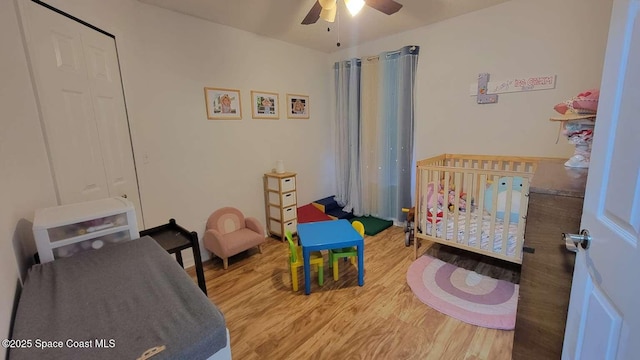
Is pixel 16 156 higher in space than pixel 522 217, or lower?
higher

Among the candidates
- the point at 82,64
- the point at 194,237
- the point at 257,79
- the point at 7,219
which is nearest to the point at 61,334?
the point at 7,219

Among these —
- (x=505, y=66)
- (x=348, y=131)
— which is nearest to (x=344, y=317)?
(x=348, y=131)

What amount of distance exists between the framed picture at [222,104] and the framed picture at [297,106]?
0.71 meters

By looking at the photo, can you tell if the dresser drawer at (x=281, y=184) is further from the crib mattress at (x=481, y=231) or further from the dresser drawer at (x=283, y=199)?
the crib mattress at (x=481, y=231)

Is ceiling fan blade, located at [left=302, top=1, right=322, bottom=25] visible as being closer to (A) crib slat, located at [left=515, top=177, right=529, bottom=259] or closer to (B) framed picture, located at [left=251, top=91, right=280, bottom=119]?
(B) framed picture, located at [left=251, top=91, right=280, bottom=119]

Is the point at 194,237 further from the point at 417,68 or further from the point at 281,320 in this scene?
the point at 417,68

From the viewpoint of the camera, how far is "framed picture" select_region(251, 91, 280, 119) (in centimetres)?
305

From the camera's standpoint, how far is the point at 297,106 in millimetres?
3518

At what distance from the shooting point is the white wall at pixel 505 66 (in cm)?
220

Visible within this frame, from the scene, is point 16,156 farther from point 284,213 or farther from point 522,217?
point 522,217

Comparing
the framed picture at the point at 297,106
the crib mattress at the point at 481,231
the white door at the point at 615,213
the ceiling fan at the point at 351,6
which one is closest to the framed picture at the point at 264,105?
the framed picture at the point at 297,106

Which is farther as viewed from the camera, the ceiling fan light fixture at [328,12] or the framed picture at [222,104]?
the framed picture at [222,104]

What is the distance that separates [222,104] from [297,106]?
1035mm

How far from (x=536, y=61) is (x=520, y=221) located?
1.47 m
